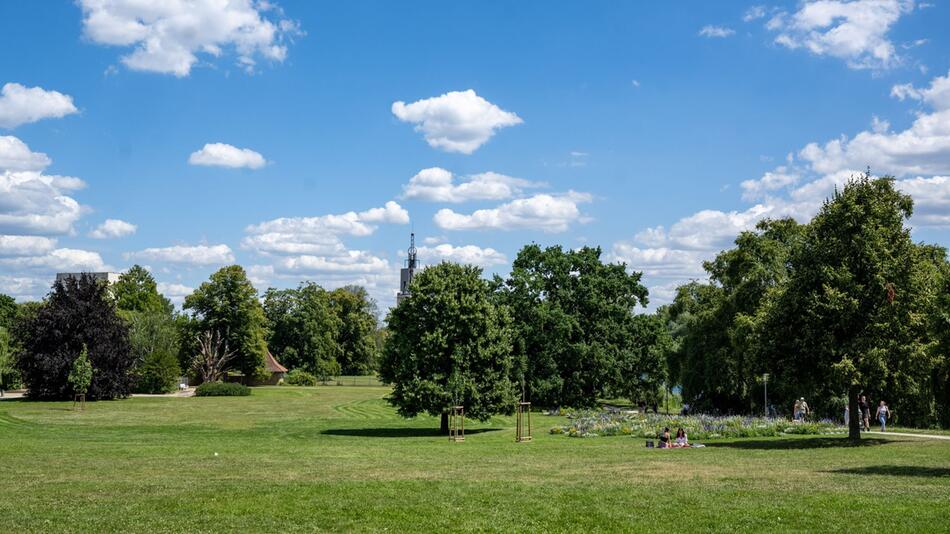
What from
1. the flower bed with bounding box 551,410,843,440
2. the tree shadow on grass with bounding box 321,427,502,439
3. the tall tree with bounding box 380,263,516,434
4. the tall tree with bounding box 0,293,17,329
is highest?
the tall tree with bounding box 0,293,17,329

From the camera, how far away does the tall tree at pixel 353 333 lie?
125 m

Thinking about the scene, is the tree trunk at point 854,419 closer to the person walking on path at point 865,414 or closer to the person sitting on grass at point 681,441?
the person walking on path at point 865,414

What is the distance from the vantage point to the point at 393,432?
40.8m

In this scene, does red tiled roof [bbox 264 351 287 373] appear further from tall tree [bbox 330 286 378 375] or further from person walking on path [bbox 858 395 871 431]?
person walking on path [bbox 858 395 871 431]

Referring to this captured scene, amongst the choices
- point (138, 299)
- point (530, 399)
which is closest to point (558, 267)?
point (530, 399)

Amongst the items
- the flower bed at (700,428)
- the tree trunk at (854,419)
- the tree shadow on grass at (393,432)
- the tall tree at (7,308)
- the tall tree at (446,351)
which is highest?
the tall tree at (7,308)

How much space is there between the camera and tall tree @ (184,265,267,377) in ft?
295

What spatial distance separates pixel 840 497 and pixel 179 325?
9228 cm

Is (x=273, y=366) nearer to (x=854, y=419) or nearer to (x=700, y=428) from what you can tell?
(x=700, y=428)

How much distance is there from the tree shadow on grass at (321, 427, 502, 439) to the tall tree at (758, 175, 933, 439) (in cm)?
1603

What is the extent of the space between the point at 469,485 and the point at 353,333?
110 m

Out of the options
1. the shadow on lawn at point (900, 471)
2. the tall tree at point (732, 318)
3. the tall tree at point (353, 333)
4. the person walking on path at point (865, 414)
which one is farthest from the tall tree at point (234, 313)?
the shadow on lawn at point (900, 471)

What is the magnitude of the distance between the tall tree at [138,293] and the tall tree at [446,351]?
280 feet

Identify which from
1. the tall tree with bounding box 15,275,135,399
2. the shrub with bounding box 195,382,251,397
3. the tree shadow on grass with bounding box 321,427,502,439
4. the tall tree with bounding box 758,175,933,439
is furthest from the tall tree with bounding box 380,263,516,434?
the shrub with bounding box 195,382,251,397
